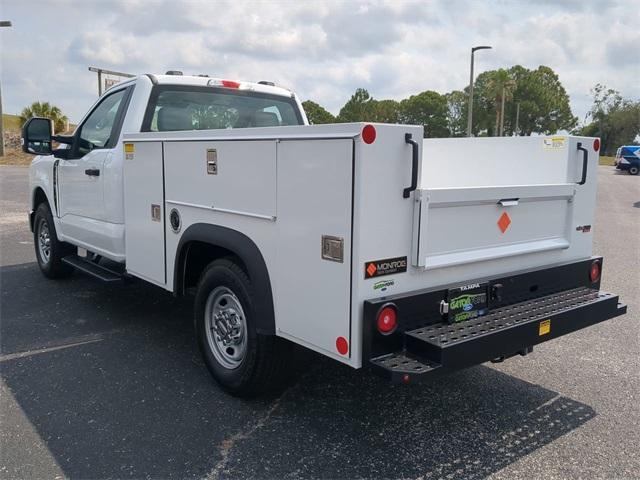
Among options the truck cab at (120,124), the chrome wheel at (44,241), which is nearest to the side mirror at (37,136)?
the truck cab at (120,124)

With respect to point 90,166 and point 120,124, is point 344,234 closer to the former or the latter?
point 120,124

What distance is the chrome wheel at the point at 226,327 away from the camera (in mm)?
3881

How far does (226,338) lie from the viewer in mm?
4020

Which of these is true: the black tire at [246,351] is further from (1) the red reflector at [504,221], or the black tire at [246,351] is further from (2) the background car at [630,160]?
(2) the background car at [630,160]

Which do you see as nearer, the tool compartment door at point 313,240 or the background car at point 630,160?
the tool compartment door at point 313,240

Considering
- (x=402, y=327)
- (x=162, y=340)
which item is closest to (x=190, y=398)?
(x=162, y=340)

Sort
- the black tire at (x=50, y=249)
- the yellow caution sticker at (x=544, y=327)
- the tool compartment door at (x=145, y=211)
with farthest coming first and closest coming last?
1. the black tire at (x=50, y=249)
2. the tool compartment door at (x=145, y=211)
3. the yellow caution sticker at (x=544, y=327)

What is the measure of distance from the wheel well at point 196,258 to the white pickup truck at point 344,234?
0.05ft

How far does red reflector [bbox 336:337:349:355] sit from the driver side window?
3152mm

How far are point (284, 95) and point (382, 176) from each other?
333cm

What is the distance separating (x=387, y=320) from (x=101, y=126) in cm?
388

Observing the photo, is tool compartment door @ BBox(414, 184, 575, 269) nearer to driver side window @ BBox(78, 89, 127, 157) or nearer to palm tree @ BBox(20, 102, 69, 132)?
driver side window @ BBox(78, 89, 127, 157)

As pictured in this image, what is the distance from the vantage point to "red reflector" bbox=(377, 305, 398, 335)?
9.68 feet

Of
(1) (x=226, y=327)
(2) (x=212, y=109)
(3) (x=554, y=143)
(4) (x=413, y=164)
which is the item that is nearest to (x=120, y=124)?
(2) (x=212, y=109)
